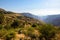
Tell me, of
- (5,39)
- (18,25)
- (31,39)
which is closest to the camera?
(5,39)

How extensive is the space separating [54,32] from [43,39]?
277 centimetres

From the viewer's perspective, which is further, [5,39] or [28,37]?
[28,37]

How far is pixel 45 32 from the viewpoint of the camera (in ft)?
77.0

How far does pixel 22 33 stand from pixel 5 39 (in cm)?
465

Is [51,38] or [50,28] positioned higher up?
[50,28]

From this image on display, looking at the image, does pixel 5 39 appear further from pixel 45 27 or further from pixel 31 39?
pixel 45 27

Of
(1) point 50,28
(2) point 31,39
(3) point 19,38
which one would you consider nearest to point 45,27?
(1) point 50,28

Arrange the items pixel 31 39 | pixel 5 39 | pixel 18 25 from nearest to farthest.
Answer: pixel 5 39 < pixel 31 39 < pixel 18 25

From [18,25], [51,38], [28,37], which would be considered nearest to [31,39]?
[28,37]

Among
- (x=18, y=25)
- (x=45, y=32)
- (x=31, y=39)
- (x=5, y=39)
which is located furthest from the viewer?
(x=18, y=25)

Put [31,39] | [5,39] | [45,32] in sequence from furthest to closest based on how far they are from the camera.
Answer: [45,32] → [31,39] → [5,39]

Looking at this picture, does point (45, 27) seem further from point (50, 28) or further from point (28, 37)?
point (28, 37)

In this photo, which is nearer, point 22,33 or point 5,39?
point 5,39

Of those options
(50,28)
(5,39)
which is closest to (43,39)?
(50,28)
